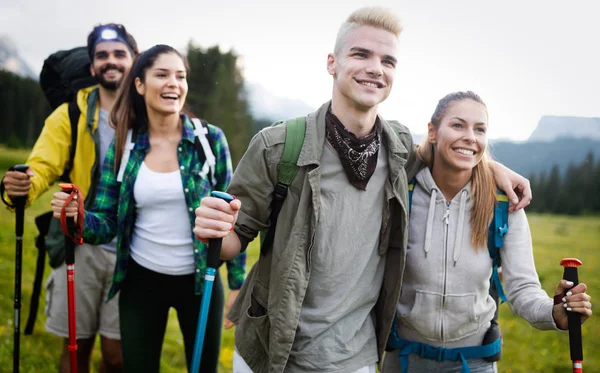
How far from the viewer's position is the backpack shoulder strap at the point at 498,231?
3016mm

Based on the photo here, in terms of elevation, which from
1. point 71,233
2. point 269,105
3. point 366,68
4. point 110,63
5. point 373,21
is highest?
point 269,105

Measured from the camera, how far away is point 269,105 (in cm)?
2025

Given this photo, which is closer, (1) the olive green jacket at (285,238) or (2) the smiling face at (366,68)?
(1) the olive green jacket at (285,238)

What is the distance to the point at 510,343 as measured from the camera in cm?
729

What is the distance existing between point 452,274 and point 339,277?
2.57 feet

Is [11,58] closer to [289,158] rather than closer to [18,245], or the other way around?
[18,245]

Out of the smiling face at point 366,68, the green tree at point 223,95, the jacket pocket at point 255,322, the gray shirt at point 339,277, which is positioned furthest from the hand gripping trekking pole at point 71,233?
the green tree at point 223,95

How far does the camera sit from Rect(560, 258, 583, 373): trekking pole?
257 cm

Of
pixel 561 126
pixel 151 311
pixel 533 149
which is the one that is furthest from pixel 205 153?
pixel 533 149

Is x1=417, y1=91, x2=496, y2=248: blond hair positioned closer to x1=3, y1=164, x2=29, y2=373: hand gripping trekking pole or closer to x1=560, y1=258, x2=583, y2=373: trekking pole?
x1=560, y1=258, x2=583, y2=373: trekking pole

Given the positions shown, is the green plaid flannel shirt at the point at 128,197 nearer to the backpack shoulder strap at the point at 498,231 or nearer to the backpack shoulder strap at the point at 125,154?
the backpack shoulder strap at the point at 125,154

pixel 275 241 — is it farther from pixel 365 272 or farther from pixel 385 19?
pixel 385 19

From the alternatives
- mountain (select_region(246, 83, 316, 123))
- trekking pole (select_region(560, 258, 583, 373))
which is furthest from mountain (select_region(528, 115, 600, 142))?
mountain (select_region(246, 83, 316, 123))

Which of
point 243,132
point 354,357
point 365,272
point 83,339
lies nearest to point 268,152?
point 365,272
